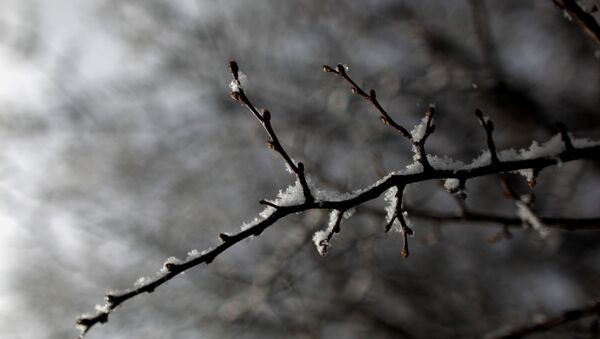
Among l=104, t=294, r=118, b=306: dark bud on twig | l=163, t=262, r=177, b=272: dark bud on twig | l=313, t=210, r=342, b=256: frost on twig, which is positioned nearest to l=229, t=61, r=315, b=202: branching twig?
l=313, t=210, r=342, b=256: frost on twig

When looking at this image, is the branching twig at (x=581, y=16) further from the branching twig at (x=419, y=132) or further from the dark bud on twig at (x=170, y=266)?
the dark bud on twig at (x=170, y=266)

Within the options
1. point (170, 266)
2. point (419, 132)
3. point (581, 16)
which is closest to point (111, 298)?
point (170, 266)

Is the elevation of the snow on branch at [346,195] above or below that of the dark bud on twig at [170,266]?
above

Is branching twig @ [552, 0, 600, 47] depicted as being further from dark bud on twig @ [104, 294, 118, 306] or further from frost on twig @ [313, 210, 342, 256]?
dark bud on twig @ [104, 294, 118, 306]

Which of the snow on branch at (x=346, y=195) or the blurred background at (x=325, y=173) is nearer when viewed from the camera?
the snow on branch at (x=346, y=195)

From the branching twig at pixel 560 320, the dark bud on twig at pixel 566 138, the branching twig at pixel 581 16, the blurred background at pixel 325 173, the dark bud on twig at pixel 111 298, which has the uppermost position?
the blurred background at pixel 325 173

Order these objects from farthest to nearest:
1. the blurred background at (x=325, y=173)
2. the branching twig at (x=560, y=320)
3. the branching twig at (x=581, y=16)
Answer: the blurred background at (x=325, y=173), the branching twig at (x=560, y=320), the branching twig at (x=581, y=16)

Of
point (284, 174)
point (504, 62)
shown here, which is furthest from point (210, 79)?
point (504, 62)

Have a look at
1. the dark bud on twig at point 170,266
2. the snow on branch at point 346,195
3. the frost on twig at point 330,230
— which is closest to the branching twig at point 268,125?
the snow on branch at point 346,195

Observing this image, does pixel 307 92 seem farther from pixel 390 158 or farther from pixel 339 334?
pixel 339 334

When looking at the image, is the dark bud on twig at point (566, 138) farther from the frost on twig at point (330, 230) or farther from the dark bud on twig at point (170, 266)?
the dark bud on twig at point (170, 266)

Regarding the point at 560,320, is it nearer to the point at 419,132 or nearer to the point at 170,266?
the point at 419,132

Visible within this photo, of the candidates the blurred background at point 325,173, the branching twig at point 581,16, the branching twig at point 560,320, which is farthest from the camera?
the blurred background at point 325,173
